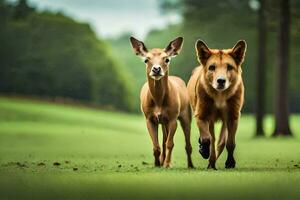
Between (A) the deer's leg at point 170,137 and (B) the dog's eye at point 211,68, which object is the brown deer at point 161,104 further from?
(B) the dog's eye at point 211,68

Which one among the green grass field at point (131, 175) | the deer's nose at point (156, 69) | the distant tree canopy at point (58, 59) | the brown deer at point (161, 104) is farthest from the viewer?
the distant tree canopy at point (58, 59)

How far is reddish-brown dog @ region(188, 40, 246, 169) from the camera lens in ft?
46.4

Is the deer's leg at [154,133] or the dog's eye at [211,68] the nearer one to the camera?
the dog's eye at [211,68]

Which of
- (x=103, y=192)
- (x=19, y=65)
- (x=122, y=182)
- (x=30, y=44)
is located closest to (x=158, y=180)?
(x=122, y=182)

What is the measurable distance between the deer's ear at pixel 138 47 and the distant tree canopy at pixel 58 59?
43.2 metres

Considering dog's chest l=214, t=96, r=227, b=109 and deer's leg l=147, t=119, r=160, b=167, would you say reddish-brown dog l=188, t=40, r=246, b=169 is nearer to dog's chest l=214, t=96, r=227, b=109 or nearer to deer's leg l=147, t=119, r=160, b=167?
dog's chest l=214, t=96, r=227, b=109

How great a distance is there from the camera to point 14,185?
13641mm

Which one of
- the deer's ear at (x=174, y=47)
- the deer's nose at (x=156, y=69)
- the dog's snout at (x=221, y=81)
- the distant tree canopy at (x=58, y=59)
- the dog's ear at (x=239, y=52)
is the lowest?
the dog's snout at (x=221, y=81)

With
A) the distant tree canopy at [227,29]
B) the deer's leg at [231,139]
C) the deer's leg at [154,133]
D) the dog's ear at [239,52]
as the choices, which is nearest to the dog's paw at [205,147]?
the deer's leg at [231,139]

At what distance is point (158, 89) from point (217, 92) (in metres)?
1.63

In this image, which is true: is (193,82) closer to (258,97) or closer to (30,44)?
A: (258,97)

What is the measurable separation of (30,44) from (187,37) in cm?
1497

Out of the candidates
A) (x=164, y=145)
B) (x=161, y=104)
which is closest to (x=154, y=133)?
(x=161, y=104)

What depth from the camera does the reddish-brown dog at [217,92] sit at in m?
14.2
